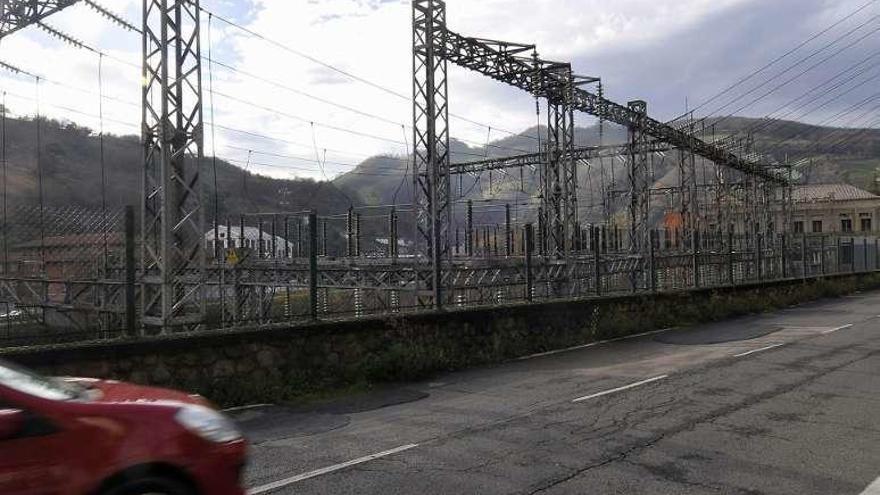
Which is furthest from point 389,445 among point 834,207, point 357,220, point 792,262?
point 834,207

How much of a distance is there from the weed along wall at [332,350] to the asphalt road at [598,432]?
24.1 inches

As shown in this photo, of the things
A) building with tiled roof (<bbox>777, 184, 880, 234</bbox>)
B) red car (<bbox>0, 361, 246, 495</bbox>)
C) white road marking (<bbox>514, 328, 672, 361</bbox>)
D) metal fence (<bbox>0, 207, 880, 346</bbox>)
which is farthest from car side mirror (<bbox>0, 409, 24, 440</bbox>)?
→ building with tiled roof (<bbox>777, 184, 880, 234</bbox>)

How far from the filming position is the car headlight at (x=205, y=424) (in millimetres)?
3545

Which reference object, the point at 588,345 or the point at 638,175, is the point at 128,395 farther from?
the point at 638,175

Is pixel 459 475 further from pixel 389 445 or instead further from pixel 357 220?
pixel 357 220

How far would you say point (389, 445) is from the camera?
6363mm

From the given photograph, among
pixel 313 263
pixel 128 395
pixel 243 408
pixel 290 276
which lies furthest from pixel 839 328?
pixel 290 276

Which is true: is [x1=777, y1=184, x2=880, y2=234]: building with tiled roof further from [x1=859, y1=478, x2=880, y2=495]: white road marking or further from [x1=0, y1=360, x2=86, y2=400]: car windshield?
[x1=0, y1=360, x2=86, y2=400]: car windshield

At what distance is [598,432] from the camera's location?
667 cm

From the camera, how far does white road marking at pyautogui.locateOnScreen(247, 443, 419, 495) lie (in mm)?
5113

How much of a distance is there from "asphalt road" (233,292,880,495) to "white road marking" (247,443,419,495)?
2 cm

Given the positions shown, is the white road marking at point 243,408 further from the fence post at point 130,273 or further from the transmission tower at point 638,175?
the transmission tower at point 638,175

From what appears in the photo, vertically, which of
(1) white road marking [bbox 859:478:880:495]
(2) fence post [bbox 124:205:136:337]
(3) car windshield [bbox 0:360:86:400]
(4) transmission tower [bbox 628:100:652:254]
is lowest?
(1) white road marking [bbox 859:478:880:495]

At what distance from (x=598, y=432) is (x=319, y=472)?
278 cm
